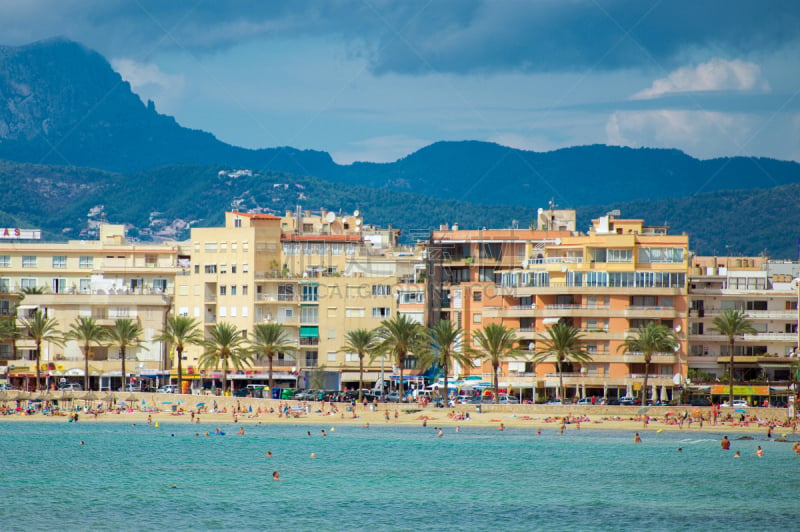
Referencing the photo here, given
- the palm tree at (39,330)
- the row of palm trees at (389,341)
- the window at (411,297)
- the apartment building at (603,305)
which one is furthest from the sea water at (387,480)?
the window at (411,297)

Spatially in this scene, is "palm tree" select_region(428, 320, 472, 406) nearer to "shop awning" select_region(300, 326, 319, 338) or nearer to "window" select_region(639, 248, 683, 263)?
"shop awning" select_region(300, 326, 319, 338)

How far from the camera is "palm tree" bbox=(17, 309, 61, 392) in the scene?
129m

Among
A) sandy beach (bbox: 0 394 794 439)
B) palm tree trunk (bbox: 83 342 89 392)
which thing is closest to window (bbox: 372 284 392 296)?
sandy beach (bbox: 0 394 794 439)

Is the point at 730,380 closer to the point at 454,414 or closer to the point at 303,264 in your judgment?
the point at 454,414

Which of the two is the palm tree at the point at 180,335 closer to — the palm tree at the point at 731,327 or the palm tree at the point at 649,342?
the palm tree at the point at 649,342

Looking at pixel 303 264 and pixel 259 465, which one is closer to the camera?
pixel 259 465

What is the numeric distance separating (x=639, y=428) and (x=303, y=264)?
148 ft

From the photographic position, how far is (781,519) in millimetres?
65688

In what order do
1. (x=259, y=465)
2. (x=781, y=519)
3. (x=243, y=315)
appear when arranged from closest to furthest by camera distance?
(x=781, y=519) < (x=259, y=465) < (x=243, y=315)

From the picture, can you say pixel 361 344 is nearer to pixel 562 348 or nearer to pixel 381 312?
pixel 381 312

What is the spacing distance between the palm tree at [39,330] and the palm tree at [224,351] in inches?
603

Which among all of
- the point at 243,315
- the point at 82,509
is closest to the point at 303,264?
the point at 243,315

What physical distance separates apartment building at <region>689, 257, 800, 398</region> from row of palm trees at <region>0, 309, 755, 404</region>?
221 cm

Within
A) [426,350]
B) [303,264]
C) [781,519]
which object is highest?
[303,264]
